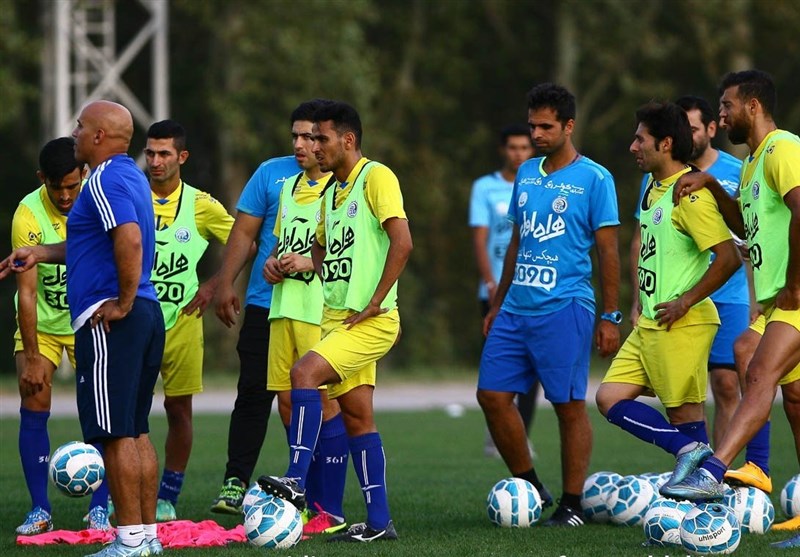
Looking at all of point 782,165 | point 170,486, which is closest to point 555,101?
point 782,165

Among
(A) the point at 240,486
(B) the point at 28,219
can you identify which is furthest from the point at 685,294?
(B) the point at 28,219

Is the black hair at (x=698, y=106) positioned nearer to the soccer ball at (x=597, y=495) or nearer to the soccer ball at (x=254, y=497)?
the soccer ball at (x=597, y=495)

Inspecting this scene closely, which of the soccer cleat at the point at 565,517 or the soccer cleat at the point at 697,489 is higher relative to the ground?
the soccer cleat at the point at 697,489

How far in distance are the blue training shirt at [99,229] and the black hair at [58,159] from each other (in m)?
1.31

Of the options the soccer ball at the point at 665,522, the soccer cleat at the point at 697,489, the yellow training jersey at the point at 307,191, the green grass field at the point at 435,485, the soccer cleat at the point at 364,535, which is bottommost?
the green grass field at the point at 435,485

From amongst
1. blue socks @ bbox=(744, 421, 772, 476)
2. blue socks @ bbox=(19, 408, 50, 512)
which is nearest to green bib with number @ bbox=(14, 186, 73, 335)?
blue socks @ bbox=(19, 408, 50, 512)

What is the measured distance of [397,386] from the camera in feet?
79.4

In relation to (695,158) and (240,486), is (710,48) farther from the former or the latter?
(240,486)

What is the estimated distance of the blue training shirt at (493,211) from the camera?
13008mm

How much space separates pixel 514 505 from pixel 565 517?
1.37 feet

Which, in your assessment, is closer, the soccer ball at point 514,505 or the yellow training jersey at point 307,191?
the soccer ball at point 514,505

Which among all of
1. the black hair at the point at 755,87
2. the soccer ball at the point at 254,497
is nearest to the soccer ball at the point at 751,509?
the black hair at the point at 755,87

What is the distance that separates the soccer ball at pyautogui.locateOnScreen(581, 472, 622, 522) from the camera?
8.81 meters

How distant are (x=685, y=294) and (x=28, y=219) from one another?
417 cm
